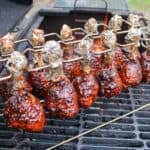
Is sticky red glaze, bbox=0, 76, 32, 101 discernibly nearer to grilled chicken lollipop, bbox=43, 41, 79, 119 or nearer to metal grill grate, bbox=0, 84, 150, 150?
grilled chicken lollipop, bbox=43, 41, 79, 119

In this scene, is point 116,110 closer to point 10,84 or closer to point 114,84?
point 114,84

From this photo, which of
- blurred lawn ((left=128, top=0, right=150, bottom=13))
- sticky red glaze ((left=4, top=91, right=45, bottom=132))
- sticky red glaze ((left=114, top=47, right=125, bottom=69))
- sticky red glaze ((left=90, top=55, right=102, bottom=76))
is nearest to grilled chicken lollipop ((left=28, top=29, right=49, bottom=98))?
sticky red glaze ((left=4, top=91, right=45, bottom=132))

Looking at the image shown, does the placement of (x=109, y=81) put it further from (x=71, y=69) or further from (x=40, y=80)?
(x=40, y=80)

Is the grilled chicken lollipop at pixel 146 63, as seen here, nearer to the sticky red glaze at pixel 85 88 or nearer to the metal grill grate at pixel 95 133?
the metal grill grate at pixel 95 133

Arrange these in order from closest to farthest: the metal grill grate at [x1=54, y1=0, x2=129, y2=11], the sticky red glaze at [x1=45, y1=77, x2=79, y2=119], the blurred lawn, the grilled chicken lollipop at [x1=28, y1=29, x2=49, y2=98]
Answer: the sticky red glaze at [x1=45, y1=77, x2=79, y2=119], the grilled chicken lollipop at [x1=28, y1=29, x2=49, y2=98], the metal grill grate at [x1=54, y1=0, x2=129, y2=11], the blurred lawn

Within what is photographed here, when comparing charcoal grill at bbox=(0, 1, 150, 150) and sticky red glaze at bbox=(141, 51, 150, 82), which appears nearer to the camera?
charcoal grill at bbox=(0, 1, 150, 150)

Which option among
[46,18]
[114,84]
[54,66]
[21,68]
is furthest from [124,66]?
[46,18]
